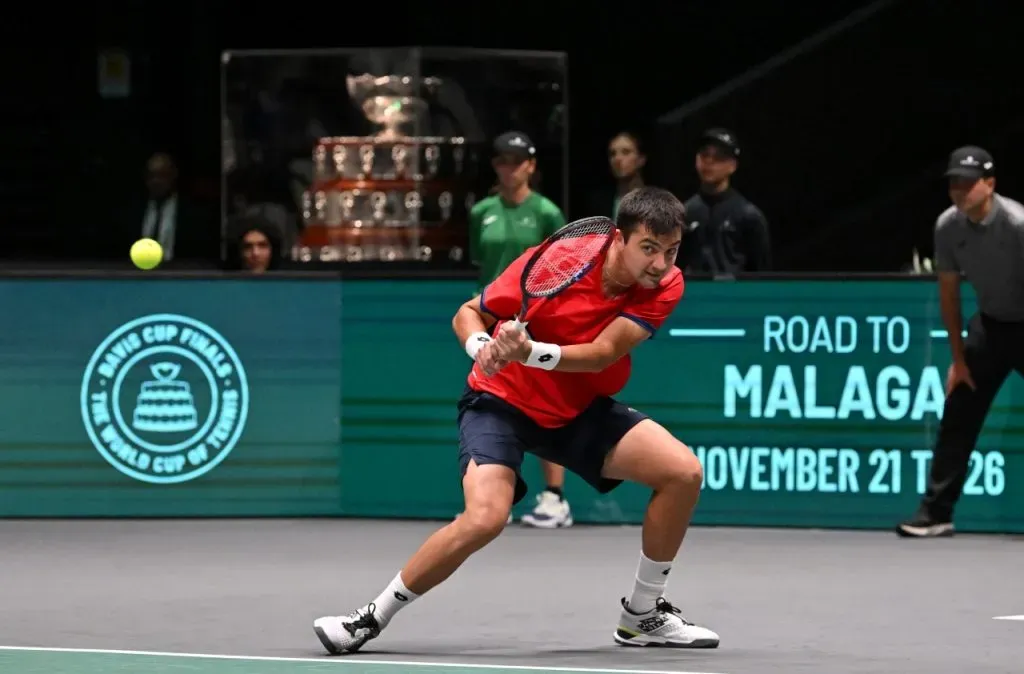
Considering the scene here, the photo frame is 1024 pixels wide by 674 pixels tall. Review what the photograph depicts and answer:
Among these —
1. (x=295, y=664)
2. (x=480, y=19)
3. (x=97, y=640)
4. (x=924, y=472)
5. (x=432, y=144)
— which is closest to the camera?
(x=295, y=664)

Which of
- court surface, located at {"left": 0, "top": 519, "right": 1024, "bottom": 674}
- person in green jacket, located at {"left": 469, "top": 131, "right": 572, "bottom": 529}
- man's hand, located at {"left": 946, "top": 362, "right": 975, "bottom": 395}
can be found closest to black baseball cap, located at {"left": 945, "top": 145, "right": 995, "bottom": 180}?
man's hand, located at {"left": 946, "top": 362, "right": 975, "bottom": 395}

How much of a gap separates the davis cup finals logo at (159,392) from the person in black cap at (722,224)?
248 centimetres

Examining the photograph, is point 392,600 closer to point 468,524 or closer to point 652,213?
point 468,524

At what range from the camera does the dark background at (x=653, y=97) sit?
55.2 feet

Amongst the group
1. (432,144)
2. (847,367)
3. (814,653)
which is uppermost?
(432,144)

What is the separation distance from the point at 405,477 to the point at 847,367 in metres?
2.35

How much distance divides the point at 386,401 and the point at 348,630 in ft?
13.7

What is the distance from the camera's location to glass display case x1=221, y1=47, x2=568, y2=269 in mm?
16438

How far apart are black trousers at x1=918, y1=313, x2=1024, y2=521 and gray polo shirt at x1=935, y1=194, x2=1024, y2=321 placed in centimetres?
9

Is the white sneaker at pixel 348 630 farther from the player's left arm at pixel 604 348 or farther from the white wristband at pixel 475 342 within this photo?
the player's left arm at pixel 604 348

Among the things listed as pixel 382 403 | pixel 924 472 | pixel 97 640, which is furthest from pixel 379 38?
pixel 97 640

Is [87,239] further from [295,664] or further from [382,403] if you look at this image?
[295,664]

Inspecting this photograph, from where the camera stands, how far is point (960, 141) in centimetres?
1708

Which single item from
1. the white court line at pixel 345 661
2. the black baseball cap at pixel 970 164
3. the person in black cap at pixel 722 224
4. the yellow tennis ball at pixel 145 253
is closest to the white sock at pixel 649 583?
the white court line at pixel 345 661
